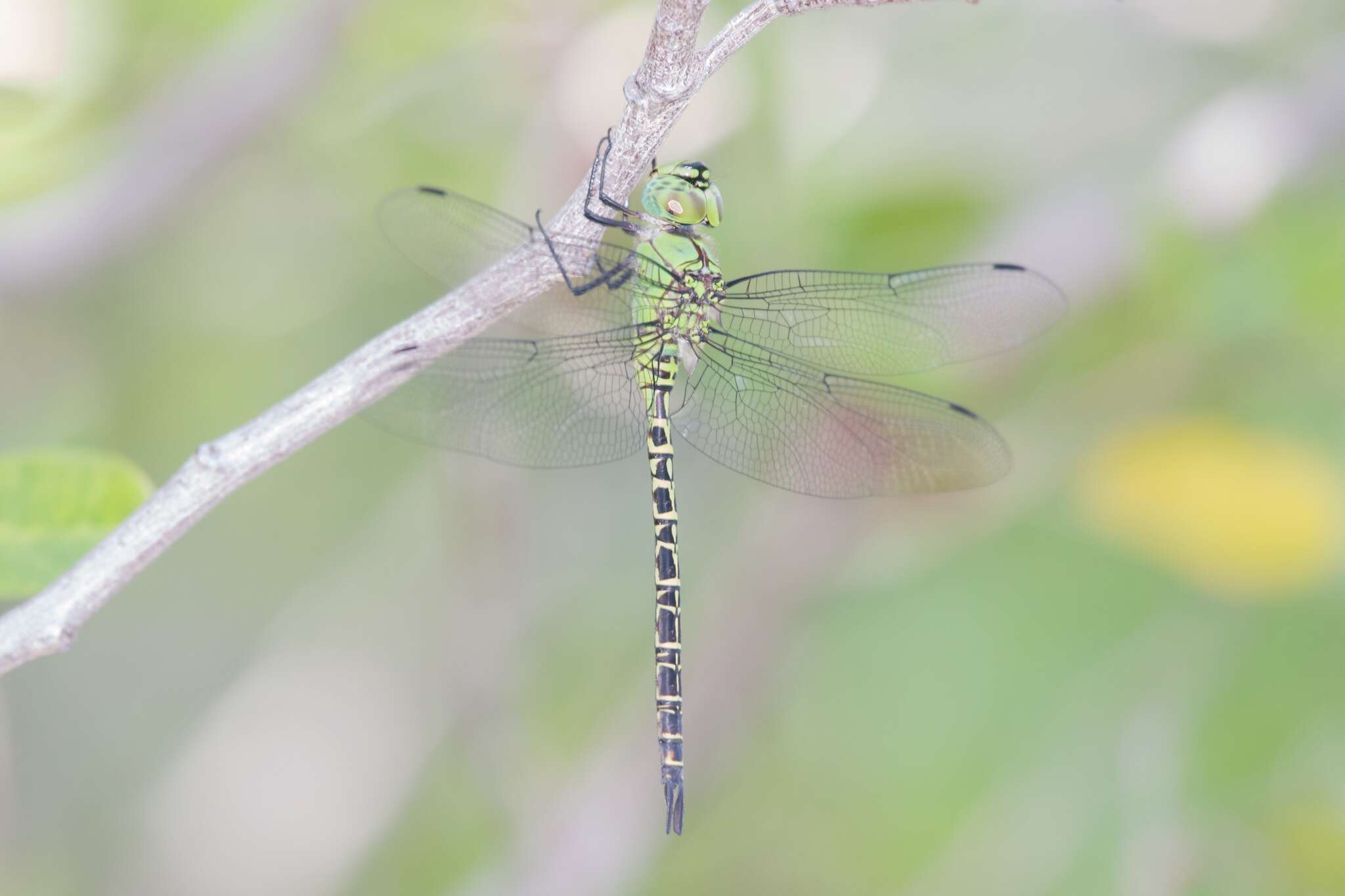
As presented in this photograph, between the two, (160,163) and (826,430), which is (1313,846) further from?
(160,163)

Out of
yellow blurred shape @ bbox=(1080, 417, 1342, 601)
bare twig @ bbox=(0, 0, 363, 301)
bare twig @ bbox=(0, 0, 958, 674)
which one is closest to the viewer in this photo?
bare twig @ bbox=(0, 0, 958, 674)

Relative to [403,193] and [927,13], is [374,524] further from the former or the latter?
[927,13]

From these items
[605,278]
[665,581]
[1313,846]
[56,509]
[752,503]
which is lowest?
[1313,846]

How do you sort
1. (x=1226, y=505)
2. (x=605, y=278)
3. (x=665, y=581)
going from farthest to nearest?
(x=1226, y=505)
(x=665, y=581)
(x=605, y=278)

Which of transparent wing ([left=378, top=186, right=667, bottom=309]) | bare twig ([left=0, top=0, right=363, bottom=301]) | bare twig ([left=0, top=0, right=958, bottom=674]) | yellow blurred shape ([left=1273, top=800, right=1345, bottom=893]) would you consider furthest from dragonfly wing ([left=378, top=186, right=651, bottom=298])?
yellow blurred shape ([left=1273, top=800, right=1345, bottom=893])

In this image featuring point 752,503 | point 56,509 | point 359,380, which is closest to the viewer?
point 359,380

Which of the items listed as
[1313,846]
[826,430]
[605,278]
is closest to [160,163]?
[605,278]

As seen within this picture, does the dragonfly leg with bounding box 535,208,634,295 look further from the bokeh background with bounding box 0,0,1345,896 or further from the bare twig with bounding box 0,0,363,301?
the bare twig with bounding box 0,0,363,301
